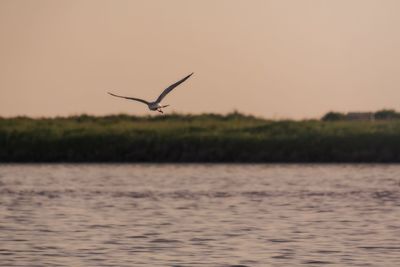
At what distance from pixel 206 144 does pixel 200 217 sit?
24388 mm

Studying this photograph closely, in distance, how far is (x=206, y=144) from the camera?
5688 centimetres

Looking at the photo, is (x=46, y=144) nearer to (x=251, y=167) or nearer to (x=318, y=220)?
(x=251, y=167)

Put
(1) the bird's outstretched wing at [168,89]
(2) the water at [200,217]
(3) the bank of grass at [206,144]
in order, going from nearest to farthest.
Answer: (1) the bird's outstretched wing at [168,89] → (2) the water at [200,217] → (3) the bank of grass at [206,144]

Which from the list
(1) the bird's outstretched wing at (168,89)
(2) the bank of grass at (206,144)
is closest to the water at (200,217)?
(1) the bird's outstretched wing at (168,89)

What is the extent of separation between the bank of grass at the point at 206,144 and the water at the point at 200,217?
424 cm

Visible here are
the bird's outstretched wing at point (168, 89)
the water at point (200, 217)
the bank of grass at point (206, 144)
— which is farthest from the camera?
the bank of grass at point (206, 144)

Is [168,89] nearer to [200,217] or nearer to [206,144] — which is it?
[200,217]

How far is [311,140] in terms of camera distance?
56.5m

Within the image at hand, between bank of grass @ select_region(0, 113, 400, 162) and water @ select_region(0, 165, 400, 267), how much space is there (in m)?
4.24

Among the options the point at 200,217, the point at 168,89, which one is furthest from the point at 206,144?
the point at 168,89

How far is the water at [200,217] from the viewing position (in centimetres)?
2506

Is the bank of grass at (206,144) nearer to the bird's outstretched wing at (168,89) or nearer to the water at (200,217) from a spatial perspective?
the water at (200,217)

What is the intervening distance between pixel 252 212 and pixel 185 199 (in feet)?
15.5

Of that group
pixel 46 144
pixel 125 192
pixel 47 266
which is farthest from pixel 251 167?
pixel 47 266
